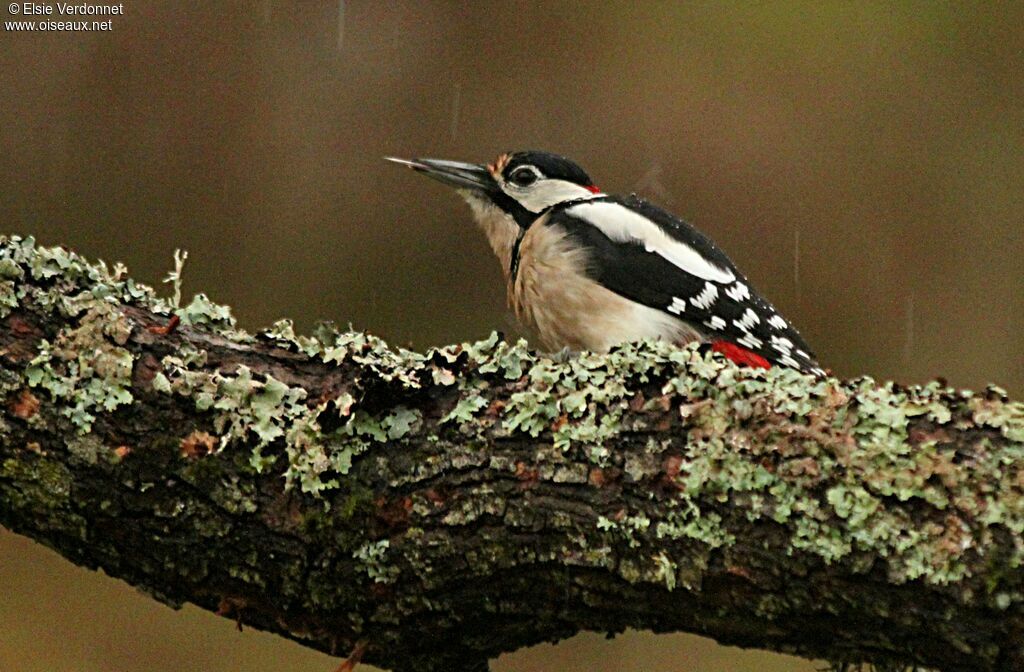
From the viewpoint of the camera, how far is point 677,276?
10.2 feet

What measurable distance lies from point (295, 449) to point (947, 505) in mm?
1013

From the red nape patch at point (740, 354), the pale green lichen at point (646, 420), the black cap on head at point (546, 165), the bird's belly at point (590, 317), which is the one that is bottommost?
the pale green lichen at point (646, 420)

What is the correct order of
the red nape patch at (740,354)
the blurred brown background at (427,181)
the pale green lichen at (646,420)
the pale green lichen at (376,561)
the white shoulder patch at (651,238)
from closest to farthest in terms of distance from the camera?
the pale green lichen at (646,420) → the pale green lichen at (376,561) → the red nape patch at (740,354) → the white shoulder patch at (651,238) → the blurred brown background at (427,181)

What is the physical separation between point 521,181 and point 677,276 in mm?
653

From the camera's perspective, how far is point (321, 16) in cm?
504

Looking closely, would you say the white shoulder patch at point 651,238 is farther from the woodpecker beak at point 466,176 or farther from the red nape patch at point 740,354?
the woodpecker beak at point 466,176

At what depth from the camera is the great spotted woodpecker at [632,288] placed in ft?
9.99

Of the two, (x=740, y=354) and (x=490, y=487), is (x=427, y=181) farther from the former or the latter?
(x=490, y=487)

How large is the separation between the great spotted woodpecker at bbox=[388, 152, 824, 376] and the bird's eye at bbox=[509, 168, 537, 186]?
12 cm

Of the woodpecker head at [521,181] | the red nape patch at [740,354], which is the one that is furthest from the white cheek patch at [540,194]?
the red nape patch at [740,354]

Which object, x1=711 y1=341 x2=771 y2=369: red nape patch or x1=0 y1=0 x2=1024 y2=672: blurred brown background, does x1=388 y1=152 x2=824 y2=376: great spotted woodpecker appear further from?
x1=0 y1=0 x2=1024 y2=672: blurred brown background

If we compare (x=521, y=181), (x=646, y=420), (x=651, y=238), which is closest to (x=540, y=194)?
(x=521, y=181)

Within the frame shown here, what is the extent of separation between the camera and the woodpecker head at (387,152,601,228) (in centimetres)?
354

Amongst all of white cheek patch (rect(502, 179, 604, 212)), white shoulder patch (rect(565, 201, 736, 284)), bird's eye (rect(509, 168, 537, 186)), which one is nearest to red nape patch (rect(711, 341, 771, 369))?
white shoulder patch (rect(565, 201, 736, 284))
